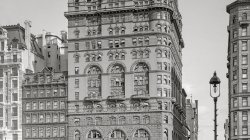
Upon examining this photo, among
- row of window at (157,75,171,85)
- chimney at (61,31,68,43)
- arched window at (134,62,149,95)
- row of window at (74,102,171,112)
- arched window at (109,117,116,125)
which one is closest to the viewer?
row of window at (74,102,171,112)

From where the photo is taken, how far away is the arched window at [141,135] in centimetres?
11356

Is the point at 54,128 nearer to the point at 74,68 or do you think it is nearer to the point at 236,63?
the point at 74,68

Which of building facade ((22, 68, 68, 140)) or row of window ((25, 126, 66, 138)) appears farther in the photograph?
building facade ((22, 68, 68, 140))

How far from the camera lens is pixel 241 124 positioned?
4190 inches

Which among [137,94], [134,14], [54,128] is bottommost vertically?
[54,128]

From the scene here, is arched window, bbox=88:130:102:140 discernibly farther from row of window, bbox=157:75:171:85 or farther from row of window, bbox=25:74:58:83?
row of window, bbox=157:75:171:85

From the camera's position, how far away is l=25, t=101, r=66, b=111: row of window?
4786 inches

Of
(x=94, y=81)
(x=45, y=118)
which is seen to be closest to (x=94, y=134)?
(x=94, y=81)

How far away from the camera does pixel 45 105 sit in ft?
402

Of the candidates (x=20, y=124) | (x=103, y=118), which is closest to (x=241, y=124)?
(x=103, y=118)

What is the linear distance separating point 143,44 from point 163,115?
17.2 meters

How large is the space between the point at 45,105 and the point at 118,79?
64.9 ft

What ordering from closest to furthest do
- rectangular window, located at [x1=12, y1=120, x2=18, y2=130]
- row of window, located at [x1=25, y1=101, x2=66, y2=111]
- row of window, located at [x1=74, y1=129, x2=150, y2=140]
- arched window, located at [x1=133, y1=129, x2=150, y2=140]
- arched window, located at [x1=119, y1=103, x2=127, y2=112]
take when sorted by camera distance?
arched window, located at [x1=133, y1=129, x2=150, y2=140] < row of window, located at [x1=74, y1=129, x2=150, y2=140] < arched window, located at [x1=119, y1=103, x2=127, y2=112] < row of window, located at [x1=25, y1=101, x2=66, y2=111] < rectangular window, located at [x1=12, y1=120, x2=18, y2=130]

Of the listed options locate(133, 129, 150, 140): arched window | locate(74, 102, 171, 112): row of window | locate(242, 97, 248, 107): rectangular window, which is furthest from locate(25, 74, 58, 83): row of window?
locate(242, 97, 248, 107): rectangular window
